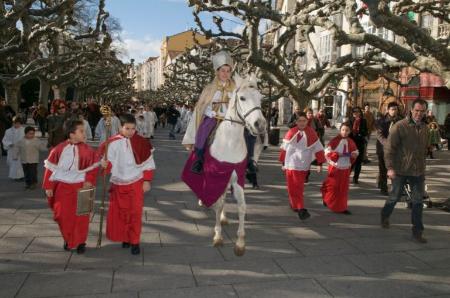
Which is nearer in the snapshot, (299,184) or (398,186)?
(398,186)

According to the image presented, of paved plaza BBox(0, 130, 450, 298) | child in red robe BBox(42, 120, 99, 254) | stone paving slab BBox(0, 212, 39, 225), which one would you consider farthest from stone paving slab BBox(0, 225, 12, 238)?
child in red robe BBox(42, 120, 99, 254)

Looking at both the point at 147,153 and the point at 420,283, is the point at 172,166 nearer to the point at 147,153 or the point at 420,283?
the point at 147,153

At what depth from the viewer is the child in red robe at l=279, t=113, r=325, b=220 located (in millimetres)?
7206

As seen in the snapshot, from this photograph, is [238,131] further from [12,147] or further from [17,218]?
[12,147]

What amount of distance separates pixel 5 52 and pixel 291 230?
733cm

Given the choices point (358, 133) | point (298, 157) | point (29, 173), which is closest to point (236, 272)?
point (298, 157)

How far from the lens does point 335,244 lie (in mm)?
5738

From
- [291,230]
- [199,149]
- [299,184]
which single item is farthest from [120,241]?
[299,184]

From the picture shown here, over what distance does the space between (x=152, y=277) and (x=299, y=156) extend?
3.62 meters

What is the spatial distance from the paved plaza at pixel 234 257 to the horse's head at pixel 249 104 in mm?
1618

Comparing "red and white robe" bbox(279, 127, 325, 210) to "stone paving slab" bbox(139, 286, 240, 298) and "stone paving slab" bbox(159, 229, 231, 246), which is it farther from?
"stone paving slab" bbox(139, 286, 240, 298)

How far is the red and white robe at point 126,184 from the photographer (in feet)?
17.1

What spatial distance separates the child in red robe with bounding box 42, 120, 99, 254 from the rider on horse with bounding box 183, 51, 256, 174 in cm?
133

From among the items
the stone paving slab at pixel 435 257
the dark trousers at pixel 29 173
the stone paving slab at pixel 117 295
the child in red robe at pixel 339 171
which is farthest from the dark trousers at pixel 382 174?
the dark trousers at pixel 29 173
